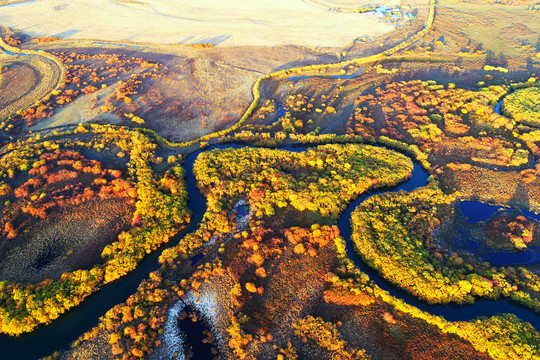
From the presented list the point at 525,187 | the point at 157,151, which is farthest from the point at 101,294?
the point at 525,187

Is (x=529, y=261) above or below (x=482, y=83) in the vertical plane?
below

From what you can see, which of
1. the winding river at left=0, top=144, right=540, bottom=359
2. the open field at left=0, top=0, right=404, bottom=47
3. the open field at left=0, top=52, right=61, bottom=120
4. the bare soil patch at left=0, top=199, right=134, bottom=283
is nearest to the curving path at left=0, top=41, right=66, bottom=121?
the open field at left=0, top=52, right=61, bottom=120

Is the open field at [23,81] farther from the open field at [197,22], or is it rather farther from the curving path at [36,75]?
the open field at [197,22]

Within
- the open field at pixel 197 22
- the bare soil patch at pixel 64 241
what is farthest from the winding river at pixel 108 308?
the open field at pixel 197 22

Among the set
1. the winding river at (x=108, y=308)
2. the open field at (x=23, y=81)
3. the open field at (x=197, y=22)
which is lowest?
the winding river at (x=108, y=308)

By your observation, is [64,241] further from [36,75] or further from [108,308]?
[36,75]

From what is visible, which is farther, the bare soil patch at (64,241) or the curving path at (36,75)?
the curving path at (36,75)

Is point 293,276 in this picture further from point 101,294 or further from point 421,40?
point 421,40

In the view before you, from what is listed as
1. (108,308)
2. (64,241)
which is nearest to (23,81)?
(64,241)
